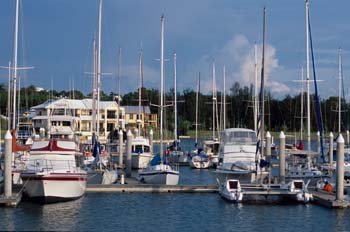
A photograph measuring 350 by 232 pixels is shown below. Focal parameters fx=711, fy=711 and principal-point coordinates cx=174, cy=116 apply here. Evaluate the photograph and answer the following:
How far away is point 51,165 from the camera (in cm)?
3962

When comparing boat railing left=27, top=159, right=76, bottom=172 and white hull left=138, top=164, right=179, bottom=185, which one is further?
white hull left=138, top=164, right=179, bottom=185

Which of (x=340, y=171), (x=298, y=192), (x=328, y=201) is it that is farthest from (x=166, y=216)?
(x=340, y=171)

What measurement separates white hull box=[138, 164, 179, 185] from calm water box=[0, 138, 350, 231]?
4569 mm

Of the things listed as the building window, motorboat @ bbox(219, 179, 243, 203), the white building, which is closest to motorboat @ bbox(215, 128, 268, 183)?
motorboat @ bbox(219, 179, 243, 203)

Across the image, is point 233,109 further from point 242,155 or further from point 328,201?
point 328,201

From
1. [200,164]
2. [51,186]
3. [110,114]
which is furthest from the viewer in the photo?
[110,114]

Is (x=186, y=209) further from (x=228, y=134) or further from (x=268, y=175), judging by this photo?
(x=228, y=134)

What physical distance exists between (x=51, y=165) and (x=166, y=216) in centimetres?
749

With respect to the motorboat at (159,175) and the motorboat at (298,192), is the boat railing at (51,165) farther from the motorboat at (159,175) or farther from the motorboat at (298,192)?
the motorboat at (298,192)

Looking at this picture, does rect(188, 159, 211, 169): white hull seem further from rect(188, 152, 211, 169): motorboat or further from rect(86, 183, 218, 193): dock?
rect(86, 183, 218, 193): dock

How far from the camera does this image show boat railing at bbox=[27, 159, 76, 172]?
38.8 meters

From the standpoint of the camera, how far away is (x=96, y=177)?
4831 cm

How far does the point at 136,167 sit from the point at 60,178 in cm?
3076

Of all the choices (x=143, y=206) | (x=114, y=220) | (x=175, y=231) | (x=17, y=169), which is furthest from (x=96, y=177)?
(x=175, y=231)
